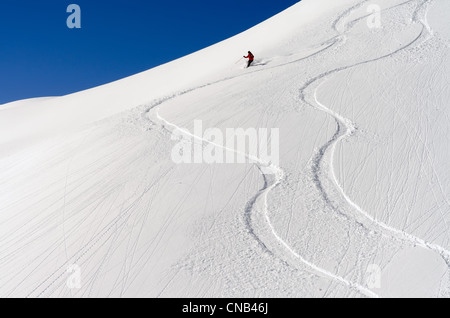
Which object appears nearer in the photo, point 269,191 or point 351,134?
point 269,191

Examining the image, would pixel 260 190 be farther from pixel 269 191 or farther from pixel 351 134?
pixel 351 134

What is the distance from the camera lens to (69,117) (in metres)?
23.0

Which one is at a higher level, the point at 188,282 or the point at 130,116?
the point at 130,116

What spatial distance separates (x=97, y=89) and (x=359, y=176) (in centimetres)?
2022

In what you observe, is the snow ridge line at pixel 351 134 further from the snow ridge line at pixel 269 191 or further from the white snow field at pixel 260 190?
the snow ridge line at pixel 269 191

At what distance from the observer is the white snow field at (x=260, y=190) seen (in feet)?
31.3

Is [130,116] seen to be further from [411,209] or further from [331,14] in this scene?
[331,14]

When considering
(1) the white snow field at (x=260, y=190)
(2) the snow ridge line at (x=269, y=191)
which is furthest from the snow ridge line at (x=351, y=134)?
(2) the snow ridge line at (x=269, y=191)

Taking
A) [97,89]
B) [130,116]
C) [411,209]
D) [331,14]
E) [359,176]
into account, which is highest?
[331,14]

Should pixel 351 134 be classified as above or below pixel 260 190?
above

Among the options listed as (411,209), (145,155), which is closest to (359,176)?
(411,209)

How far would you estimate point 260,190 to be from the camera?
12.2 m

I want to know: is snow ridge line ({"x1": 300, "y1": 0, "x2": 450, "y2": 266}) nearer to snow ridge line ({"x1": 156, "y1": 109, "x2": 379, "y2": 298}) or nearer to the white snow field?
the white snow field

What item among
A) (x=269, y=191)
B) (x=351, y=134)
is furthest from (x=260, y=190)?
(x=351, y=134)
